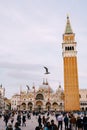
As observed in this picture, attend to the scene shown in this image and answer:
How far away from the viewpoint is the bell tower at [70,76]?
213ft

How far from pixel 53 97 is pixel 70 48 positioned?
20426 millimetres

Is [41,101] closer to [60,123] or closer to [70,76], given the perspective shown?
[70,76]

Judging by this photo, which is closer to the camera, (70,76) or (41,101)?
(70,76)

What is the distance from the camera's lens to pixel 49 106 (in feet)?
277

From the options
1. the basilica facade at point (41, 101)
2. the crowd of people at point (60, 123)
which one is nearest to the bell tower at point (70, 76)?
the basilica facade at point (41, 101)

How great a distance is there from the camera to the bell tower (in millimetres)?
65062

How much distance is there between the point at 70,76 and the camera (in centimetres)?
6700

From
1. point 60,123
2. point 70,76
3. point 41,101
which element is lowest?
point 60,123

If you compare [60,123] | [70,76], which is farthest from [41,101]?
[60,123]

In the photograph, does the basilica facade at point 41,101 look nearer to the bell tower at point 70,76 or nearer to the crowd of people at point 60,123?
the bell tower at point 70,76

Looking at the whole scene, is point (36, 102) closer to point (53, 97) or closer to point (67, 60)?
point (53, 97)

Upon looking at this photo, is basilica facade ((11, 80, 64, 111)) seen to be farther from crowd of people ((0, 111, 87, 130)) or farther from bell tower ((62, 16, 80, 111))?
crowd of people ((0, 111, 87, 130))

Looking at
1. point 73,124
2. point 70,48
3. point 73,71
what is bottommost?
point 73,124

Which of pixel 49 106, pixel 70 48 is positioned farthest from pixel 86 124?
pixel 49 106
